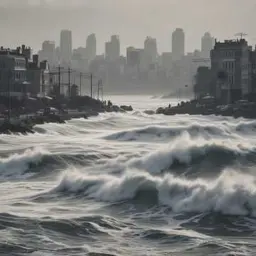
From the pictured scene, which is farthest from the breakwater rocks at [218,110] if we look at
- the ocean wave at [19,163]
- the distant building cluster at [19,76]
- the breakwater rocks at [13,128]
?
the ocean wave at [19,163]

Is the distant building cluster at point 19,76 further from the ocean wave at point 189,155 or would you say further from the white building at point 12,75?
the ocean wave at point 189,155

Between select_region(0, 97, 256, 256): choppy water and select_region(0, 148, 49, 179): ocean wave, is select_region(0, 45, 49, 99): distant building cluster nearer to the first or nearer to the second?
select_region(0, 148, 49, 179): ocean wave

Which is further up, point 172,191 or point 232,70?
point 232,70

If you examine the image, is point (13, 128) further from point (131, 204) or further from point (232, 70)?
point (232, 70)

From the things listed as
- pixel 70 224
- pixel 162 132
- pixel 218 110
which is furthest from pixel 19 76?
pixel 70 224

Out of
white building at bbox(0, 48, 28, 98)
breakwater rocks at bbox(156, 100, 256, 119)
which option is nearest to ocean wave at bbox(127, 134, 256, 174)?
white building at bbox(0, 48, 28, 98)

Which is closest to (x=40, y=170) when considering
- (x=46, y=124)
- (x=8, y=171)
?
(x=8, y=171)
